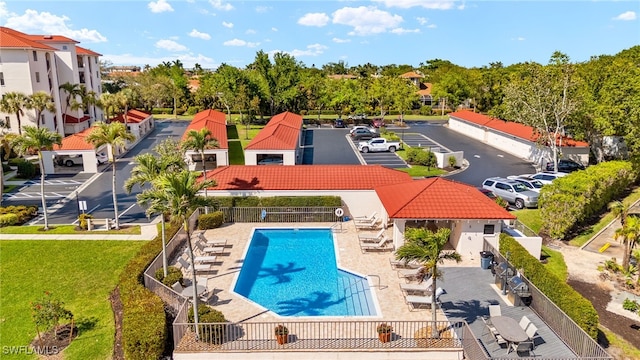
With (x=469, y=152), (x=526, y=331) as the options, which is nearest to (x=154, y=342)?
(x=526, y=331)

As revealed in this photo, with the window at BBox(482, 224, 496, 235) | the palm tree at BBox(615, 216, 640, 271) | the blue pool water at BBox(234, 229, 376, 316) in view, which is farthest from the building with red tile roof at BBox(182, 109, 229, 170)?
the palm tree at BBox(615, 216, 640, 271)

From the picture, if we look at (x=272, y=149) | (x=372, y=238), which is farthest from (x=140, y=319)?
(x=272, y=149)

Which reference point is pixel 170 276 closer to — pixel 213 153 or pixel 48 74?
pixel 213 153

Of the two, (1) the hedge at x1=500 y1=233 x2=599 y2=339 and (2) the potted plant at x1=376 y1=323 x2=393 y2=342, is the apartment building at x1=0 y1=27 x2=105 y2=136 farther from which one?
(1) the hedge at x1=500 y1=233 x2=599 y2=339

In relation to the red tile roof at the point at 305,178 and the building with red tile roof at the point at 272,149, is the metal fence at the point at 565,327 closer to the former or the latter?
the red tile roof at the point at 305,178

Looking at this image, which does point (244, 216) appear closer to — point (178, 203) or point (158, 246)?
point (158, 246)

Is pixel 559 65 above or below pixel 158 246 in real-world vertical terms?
above
